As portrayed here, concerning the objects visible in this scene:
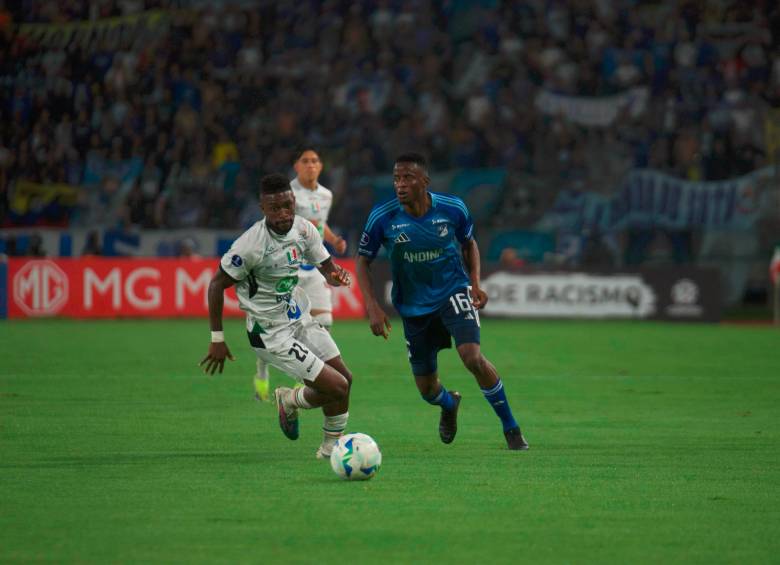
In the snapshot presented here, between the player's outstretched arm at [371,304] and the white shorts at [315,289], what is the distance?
3.41m

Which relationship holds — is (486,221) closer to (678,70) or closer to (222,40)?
(678,70)

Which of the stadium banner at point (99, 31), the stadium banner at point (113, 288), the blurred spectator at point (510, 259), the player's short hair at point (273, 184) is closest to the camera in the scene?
the player's short hair at point (273, 184)

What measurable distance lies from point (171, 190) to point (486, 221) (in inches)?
261

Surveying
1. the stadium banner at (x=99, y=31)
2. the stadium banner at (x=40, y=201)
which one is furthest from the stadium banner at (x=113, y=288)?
the stadium banner at (x=99, y=31)

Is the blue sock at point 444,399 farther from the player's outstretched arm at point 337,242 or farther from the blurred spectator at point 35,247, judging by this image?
the blurred spectator at point 35,247

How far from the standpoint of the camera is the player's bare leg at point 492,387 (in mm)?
9211

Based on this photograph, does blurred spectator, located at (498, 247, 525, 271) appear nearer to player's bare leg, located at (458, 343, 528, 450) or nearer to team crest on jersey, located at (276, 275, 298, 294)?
player's bare leg, located at (458, 343, 528, 450)

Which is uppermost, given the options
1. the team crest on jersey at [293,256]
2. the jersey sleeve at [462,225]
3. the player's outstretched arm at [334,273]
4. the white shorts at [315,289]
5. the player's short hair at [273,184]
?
the player's short hair at [273,184]

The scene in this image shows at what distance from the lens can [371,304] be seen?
9.47m

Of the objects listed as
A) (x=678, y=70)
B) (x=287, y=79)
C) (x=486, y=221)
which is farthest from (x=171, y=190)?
(x=678, y=70)

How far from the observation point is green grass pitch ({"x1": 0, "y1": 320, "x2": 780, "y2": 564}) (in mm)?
5973

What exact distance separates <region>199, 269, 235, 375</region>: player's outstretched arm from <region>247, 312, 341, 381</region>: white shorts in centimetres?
39

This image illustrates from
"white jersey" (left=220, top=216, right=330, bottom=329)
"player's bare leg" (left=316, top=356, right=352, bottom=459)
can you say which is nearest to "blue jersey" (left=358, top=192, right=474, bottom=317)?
"white jersey" (left=220, top=216, right=330, bottom=329)

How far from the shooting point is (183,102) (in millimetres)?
29047
